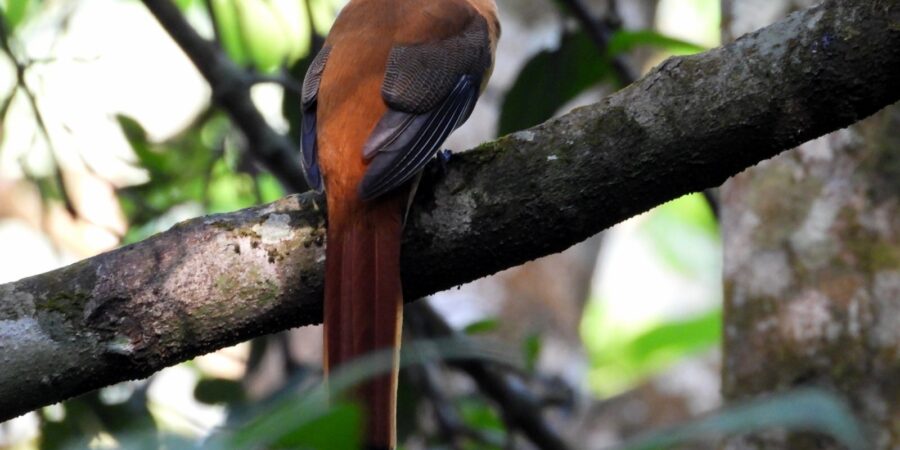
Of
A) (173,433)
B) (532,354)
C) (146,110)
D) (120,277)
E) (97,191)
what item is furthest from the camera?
(146,110)

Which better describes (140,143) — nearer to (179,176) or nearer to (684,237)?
(179,176)

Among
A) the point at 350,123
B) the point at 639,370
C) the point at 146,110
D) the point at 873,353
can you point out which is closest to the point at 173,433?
the point at 350,123

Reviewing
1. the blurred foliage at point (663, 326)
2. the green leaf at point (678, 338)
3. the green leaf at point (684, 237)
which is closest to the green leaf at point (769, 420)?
the blurred foliage at point (663, 326)

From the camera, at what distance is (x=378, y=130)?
7.59 feet

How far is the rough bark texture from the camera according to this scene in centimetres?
183

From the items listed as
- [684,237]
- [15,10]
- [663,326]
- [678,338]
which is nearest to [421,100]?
[15,10]

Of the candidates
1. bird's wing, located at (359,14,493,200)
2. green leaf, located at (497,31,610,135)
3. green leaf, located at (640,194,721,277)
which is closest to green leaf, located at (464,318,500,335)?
green leaf, located at (497,31,610,135)

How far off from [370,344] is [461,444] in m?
1.84

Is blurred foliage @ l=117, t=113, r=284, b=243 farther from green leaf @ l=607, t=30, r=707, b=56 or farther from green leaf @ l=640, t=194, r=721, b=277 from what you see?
green leaf @ l=640, t=194, r=721, b=277

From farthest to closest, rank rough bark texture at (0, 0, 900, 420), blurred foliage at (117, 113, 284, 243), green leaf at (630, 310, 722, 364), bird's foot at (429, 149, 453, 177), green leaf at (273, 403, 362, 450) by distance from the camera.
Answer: green leaf at (630, 310, 722, 364) < blurred foliage at (117, 113, 284, 243) < bird's foot at (429, 149, 453, 177) < rough bark texture at (0, 0, 900, 420) < green leaf at (273, 403, 362, 450)

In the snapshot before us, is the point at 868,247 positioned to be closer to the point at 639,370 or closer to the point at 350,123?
the point at 350,123

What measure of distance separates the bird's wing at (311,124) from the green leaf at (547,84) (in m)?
0.92

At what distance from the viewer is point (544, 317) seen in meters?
4.61

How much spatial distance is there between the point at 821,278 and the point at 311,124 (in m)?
1.37
